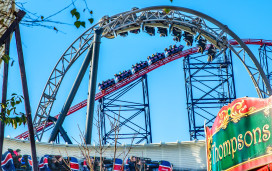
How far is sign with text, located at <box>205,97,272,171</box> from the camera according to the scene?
31.9ft

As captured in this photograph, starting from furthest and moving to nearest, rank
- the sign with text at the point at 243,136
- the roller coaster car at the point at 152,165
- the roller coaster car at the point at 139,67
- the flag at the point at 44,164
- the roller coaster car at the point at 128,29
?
the roller coaster car at the point at 139,67
the roller coaster car at the point at 128,29
the roller coaster car at the point at 152,165
the flag at the point at 44,164
the sign with text at the point at 243,136

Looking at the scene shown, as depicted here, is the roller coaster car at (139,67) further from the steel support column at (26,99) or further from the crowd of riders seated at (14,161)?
the steel support column at (26,99)

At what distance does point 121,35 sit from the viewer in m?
23.6

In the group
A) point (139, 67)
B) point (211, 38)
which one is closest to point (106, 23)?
point (211, 38)

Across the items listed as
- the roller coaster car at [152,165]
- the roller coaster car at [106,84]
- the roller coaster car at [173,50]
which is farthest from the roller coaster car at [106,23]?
the roller coaster car at [173,50]

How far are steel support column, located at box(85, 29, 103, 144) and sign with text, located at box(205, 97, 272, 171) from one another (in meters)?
9.59

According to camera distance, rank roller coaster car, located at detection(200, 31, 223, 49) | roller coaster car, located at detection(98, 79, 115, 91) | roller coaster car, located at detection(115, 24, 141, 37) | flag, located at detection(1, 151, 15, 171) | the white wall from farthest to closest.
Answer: roller coaster car, located at detection(98, 79, 115, 91) → roller coaster car, located at detection(115, 24, 141, 37) → roller coaster car, located at detection(200, 31, 223, 49) → the white wall → flag, located at detection(1, 151, 15, 171)

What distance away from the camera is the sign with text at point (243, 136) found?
973cm

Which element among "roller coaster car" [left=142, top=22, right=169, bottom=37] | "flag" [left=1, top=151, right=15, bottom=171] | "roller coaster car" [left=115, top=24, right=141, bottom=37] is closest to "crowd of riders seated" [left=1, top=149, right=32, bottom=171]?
"flag" [left=1, top=151, right=15, bottom=171]

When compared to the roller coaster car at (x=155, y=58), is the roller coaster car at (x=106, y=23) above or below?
below

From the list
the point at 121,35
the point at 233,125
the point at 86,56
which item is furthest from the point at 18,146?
the point at 233,125

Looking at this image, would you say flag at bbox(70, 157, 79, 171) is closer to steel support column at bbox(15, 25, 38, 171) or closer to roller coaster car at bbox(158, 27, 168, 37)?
roller coaster car at bbox(158, 27, 168, 37)

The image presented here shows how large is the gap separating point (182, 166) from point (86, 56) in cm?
640

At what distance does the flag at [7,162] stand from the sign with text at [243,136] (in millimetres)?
9669
